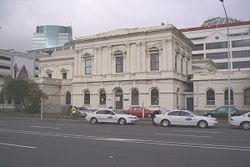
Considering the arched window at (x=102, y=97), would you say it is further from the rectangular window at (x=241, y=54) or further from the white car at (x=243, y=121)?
the rectangular window at (x=241, y=54)

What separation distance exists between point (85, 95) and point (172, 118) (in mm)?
31174

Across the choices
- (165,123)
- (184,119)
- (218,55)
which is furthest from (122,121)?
(218,55)

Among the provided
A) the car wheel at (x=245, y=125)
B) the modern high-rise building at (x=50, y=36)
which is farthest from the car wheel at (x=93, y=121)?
the modern high-rise building at (x=50, y=36)

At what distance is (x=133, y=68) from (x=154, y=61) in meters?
3.61

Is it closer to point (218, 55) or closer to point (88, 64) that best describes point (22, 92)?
point (88, 64)

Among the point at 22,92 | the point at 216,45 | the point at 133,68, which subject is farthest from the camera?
the point at 216,45

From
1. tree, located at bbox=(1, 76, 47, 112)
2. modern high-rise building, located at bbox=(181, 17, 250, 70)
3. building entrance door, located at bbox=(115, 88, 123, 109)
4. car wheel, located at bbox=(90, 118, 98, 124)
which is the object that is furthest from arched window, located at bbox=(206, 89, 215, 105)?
modern high-rise building, located at bbox=(181, 17, 250, 70)

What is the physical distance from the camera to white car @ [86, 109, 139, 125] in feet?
92.1

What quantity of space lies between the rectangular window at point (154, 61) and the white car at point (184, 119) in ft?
74.8

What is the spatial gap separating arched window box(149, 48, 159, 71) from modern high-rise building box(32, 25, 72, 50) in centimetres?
13725

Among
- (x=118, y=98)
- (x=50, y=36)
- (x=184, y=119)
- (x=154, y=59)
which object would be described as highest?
(x=50, y=36)

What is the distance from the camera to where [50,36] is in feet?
599

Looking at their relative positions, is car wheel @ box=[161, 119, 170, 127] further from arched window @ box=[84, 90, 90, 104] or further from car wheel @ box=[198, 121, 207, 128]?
arched window @ box=[84, 90, 90, 104]

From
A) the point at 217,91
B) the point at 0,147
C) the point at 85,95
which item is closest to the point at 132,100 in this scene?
the point at 85,95
